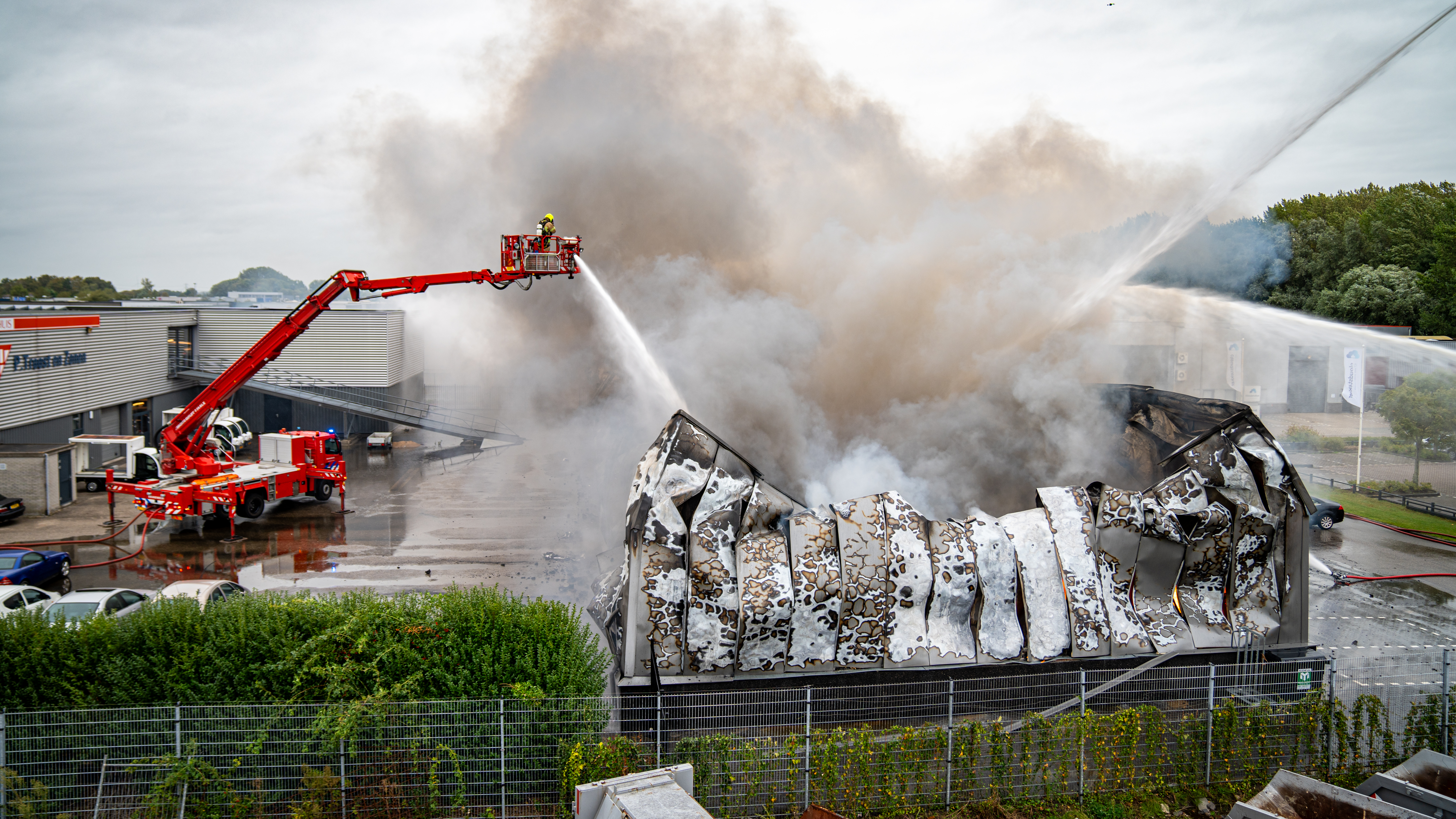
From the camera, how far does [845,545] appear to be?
9.45 m

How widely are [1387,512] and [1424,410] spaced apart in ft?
14.6

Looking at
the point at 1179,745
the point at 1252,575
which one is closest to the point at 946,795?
the point at 1179,745

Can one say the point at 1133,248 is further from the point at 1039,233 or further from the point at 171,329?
the point at 171,329

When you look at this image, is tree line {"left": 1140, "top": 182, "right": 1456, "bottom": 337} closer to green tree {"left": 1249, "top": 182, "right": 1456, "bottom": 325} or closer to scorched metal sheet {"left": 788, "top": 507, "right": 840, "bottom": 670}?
green tree {"left": 1249, "top": 182, "right": 1456, "bottom": 325}

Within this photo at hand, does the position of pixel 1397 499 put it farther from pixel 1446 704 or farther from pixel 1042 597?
pixel 1042 597

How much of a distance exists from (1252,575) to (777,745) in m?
6.71

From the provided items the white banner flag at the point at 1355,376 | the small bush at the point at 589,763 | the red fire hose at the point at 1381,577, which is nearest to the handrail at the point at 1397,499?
the white banner flag at the point at 1355,376

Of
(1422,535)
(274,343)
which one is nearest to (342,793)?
(274,343)

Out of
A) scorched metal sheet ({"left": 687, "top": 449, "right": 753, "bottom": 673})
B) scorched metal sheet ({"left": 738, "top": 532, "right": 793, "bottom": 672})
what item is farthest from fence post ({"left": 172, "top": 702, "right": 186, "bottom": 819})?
scorched metal sheet ({"left": 738, "top": 532, "right": 793, "bottom": 672})

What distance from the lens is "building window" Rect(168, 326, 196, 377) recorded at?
31.4 metres

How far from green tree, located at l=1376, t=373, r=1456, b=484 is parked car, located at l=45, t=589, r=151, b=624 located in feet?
109

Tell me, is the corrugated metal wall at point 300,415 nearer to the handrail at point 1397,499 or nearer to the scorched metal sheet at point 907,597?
the scorched metal sheet at point 907,597

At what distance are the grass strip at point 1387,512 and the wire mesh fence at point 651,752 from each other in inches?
655

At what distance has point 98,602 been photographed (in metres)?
12.2
